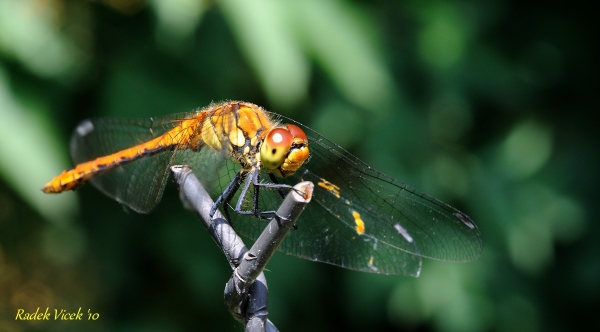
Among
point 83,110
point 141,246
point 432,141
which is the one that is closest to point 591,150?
point 432,141

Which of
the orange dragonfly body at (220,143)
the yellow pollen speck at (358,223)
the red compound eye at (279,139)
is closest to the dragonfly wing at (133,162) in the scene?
the orange dragonfly body at (220,143)

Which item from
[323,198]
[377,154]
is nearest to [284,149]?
[323,198]

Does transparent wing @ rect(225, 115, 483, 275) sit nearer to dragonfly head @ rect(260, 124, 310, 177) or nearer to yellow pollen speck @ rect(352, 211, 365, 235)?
yellow pollen speck @ rect(352, 211, 365, 235)

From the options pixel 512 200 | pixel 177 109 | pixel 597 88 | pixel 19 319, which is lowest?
pixel 19 319

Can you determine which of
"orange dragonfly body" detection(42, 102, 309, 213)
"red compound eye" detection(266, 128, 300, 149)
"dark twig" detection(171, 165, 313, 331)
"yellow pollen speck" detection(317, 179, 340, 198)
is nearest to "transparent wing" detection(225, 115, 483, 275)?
"yellow pollen speck" detection(317, 179, 340, 198)

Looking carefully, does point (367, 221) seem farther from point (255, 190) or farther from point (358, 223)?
point (255, 190)

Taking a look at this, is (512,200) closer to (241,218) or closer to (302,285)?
(302,285)

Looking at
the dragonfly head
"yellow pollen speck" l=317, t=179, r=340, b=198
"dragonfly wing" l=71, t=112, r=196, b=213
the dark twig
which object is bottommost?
"dragonfly wing" l=71, t=112, r=196, b=213
